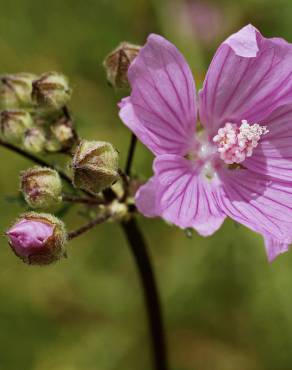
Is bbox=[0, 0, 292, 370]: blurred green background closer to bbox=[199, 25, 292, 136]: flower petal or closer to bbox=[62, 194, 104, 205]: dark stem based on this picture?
bbox=[199, 25, 292, 136]: flower petal

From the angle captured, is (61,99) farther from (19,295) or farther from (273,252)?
(19,295)

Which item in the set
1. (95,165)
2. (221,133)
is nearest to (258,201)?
(221,133)

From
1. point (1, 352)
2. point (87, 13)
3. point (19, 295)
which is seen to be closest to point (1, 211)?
point (19, 295)

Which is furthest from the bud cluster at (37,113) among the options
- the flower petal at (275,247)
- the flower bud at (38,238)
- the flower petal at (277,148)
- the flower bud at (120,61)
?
the flower petal at (275,247)

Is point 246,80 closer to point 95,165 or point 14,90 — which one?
point 95,165

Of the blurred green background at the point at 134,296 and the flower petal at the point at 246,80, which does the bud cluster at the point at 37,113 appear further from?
the blurred green background at the point at 134,296

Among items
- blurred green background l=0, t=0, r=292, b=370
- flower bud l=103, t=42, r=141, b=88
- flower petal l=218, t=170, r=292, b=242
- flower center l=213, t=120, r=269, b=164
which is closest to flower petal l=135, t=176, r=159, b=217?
flower petal l=218, t=170, r=292, b=242
